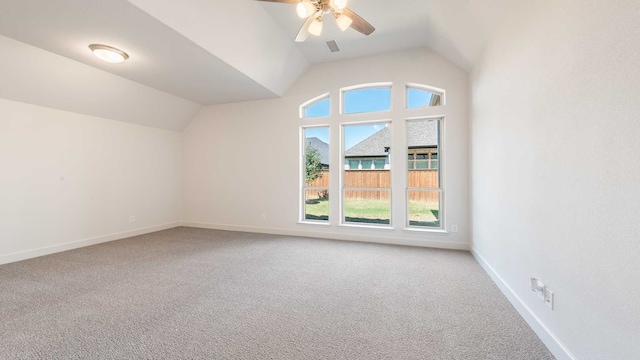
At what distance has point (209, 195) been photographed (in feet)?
19.1

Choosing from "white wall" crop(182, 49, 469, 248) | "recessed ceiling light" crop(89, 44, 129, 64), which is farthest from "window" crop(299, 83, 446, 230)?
"recessed ceiling light" crop(89, 44, 129, 64)

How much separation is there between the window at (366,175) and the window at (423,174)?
395 mm

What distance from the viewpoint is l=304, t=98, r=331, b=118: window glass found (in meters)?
5.02

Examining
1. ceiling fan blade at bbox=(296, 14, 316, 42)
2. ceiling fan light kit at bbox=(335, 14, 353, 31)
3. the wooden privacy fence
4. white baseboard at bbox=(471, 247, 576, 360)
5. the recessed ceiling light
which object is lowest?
white baseboard at bbox=(471, 247, 576, 360)

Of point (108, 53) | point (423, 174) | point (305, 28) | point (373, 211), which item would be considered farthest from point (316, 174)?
point (108, 53)

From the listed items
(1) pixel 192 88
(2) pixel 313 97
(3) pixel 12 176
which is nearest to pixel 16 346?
(3) pixel 12 176

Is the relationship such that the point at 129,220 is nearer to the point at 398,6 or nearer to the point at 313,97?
the point at 313,97

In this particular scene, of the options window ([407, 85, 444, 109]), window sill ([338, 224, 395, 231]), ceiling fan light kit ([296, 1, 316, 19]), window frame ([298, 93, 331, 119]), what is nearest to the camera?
ceiling fan light kit ([296, 1, 316, 19])

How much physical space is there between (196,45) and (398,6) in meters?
2.69

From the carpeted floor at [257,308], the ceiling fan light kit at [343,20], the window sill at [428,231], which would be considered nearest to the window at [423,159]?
the window sill at [428,231]

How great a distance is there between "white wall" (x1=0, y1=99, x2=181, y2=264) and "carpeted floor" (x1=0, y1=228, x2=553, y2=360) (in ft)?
1.74

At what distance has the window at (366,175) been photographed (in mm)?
4691

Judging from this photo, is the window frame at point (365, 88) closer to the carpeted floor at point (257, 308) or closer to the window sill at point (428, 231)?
the window sill at point (428, 231)

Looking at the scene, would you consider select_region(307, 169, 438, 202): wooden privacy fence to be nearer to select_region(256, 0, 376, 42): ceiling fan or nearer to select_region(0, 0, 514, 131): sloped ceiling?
select_region(0, 0, 514, 131): sloped ceiling
